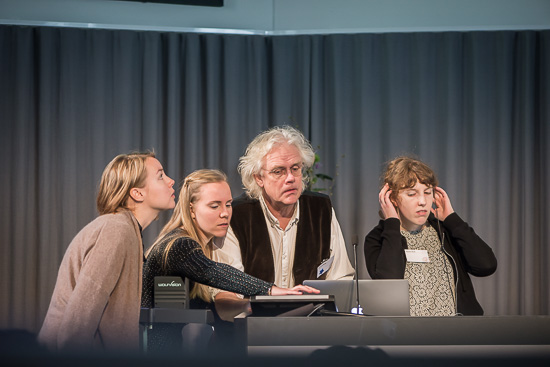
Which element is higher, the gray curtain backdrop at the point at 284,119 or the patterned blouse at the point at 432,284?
the gray curtain backdrop at the point at 284,119

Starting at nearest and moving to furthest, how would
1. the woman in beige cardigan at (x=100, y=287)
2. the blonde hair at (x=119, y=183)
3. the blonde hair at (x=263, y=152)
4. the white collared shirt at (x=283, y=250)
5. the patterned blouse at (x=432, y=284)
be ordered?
the woman in beige cardigan at (x=100, y=287), the blonde hair at (x=119, y=183), the patterned blouse at (x=432, y=284), the white collared shirt at (x=283, y=250), the blonde hair at (x=263, y=152)

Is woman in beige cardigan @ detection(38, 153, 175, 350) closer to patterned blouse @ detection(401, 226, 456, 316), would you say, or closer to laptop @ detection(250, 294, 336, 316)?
laptop @ detection(250, 294, 336, 316)

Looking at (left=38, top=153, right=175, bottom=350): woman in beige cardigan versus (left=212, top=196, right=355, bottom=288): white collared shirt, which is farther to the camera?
(left=212, top=196, right=355, bottom=288): white collared shirt

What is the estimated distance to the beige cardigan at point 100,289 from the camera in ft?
5.99

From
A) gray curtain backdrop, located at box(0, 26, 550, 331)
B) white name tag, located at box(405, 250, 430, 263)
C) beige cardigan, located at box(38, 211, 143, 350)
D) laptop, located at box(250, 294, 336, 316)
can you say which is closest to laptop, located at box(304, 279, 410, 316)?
laptop, located at box(250, 294, 336, 316)

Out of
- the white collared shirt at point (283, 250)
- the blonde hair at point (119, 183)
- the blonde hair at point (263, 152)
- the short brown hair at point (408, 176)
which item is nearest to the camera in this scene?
the blonde hair at point (119, 183)

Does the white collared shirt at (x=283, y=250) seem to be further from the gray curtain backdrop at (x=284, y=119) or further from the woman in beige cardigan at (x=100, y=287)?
the gray curtain backdrop at (x=284, y=119)

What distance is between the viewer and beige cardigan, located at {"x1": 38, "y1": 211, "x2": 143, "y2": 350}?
5.99 feet

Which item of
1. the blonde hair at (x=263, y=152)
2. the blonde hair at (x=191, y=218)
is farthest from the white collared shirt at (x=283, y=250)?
the blonde hair at (x=191, y=218)

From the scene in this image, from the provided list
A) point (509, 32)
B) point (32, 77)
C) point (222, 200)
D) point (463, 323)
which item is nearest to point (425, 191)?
point (222, 200)

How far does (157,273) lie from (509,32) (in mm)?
3914

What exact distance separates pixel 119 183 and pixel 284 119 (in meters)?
2.96

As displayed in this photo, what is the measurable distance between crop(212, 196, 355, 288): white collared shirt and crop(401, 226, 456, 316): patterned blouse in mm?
384

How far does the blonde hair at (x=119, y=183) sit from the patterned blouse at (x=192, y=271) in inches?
9.9
